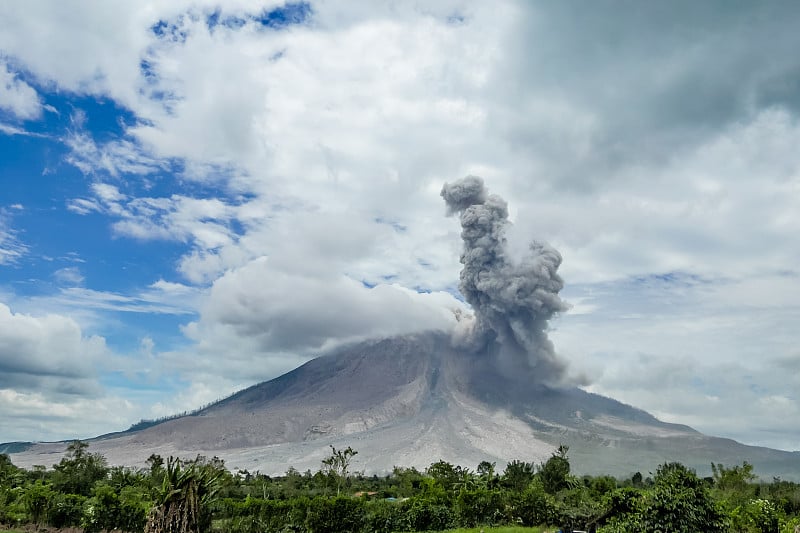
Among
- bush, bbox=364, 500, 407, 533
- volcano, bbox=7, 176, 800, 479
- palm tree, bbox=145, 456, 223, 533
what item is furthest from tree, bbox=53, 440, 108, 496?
volcano, bbox=7, 176, 800, 479

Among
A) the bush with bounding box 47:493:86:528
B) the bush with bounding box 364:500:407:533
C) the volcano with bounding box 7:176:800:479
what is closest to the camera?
the bush with bounding box 364:500:407:533

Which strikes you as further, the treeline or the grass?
the grass

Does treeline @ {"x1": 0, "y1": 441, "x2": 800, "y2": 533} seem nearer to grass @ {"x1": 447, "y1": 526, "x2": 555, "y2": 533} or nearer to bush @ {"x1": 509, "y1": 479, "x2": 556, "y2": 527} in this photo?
bush @ {"x1": 509, "y1": 479, "x2": 556, "y2": 527}

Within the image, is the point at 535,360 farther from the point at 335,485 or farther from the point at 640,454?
the point at 335,485

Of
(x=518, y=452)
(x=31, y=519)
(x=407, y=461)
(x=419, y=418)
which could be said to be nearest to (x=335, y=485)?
(x=31, y=519)

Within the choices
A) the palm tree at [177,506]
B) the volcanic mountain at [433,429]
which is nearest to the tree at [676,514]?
the palm tree at [177,506]

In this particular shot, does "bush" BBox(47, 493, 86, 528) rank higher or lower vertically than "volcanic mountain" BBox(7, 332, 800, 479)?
lower

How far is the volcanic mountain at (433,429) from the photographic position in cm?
13388

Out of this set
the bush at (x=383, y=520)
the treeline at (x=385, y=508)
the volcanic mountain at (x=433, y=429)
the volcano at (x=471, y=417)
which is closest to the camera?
the treeline at (x=385, y=508)

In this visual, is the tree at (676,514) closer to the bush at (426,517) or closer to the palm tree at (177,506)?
the palm tree at (177,506)

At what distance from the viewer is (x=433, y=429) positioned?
478 feet

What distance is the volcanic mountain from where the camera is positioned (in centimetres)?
13388

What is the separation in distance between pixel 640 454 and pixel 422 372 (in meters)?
65.2

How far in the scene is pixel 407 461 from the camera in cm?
12475
